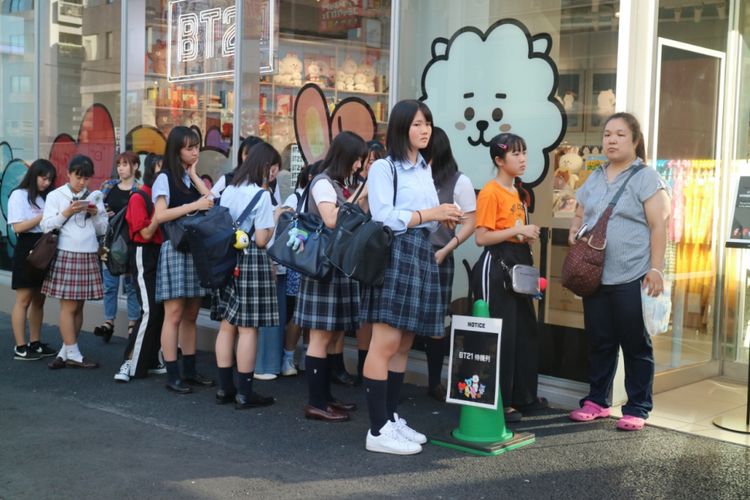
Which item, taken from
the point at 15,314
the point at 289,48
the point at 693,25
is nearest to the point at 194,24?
the point at 289,48

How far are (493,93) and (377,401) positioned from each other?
303 centimetres

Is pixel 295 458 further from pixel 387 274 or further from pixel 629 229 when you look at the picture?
pixel 629 229

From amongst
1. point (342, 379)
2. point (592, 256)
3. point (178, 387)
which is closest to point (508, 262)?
point (592, 256)

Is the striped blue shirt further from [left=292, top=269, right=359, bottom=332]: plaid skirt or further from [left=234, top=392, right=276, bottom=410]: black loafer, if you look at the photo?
[left=234, top=392, right=276, bottom=410]: black loafer

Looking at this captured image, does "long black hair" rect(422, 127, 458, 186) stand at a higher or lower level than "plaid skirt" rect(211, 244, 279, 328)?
higher

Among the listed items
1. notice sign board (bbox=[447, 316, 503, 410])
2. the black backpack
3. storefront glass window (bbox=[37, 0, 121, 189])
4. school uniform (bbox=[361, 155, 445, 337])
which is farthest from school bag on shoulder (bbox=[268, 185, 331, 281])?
storefront glass window (bbox=[37, 0, 121, 189])

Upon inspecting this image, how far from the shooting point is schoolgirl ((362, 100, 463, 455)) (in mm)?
4898

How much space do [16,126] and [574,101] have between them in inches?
341

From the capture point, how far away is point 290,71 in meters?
8.48

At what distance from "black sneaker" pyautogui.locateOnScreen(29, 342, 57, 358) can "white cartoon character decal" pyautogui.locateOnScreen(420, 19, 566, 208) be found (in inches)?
168

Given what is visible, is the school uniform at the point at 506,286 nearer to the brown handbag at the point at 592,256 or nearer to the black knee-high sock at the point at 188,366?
the brown handbag at the point at 592,256

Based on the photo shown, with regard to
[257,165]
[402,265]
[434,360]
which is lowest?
[434,360]

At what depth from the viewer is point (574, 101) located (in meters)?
6.36

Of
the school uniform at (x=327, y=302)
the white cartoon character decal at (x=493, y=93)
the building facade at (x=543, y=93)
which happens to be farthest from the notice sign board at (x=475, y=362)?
the white cartoon character decal at (x=493, y=93)
